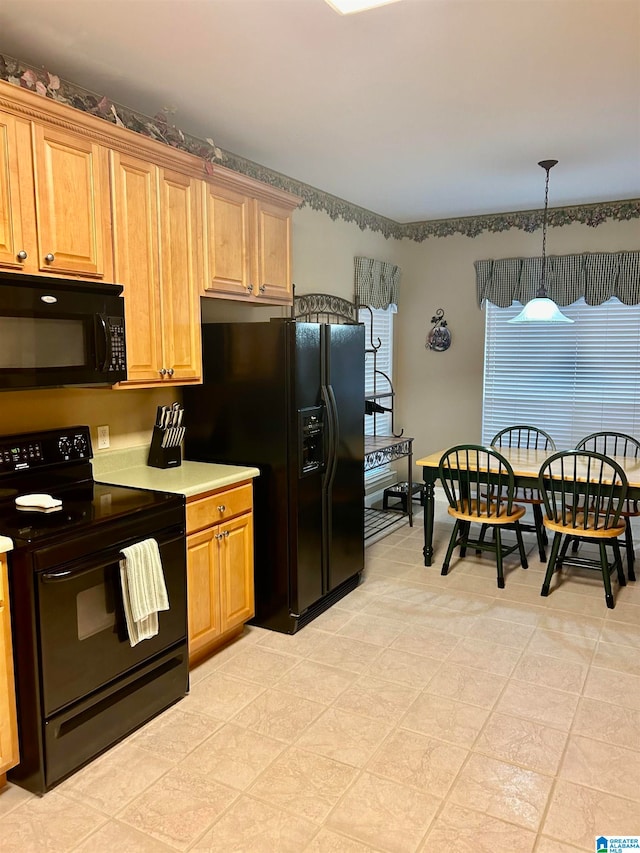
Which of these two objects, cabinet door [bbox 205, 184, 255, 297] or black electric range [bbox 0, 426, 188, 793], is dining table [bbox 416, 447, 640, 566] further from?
black electric range [bbox 0, 426, 188, 793]

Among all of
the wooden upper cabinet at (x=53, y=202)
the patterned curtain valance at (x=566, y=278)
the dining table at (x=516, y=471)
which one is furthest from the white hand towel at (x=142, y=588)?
the patterned curtain valance at (x=566, y=278)

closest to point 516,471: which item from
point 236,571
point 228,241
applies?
point 236,571

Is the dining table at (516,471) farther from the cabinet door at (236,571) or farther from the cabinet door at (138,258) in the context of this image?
the cabinet door at (138,258)

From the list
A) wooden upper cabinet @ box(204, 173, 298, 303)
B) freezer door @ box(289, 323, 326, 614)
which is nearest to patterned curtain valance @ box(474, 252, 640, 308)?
wooden upper cabinet @ box(204, 173, 298, 303)

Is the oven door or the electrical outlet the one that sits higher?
the electrical outlet

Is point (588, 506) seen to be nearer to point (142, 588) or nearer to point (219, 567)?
point (219, 567)

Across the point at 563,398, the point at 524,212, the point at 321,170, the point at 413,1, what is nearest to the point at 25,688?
the point at 413,1

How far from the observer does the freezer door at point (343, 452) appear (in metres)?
3.51

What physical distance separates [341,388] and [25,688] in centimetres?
215

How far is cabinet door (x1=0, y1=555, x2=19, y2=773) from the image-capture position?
82.2 inches

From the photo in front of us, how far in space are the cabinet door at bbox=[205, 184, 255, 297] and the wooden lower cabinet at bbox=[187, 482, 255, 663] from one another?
1044mm

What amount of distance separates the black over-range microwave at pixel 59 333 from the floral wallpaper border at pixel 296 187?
717 mm

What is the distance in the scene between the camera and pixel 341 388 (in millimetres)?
3625

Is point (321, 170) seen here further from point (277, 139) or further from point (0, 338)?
point (0, 338)
